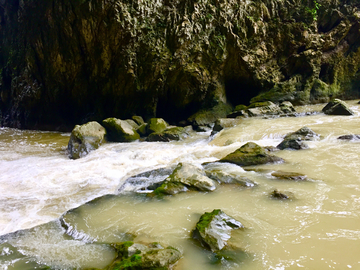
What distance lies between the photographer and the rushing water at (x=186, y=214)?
7.54 ft

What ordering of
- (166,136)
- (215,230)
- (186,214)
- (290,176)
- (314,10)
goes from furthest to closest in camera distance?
(314,10), (166,136), (290,176), (186,214), (215,230)

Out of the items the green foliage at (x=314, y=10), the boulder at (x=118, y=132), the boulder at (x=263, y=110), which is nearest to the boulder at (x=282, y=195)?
the boulder at (x=118, y=132)

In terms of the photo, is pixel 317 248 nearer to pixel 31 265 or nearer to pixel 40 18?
pixel 31 265

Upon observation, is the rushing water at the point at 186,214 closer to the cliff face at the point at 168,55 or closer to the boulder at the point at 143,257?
the boulder at the point at 143,257

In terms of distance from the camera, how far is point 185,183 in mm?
4000

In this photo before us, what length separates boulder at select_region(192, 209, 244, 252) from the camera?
2416mm

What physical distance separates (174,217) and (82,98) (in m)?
13.0

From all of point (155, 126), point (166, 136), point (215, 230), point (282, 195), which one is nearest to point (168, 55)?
point (155, 126)

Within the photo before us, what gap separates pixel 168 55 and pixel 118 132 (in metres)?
5.35

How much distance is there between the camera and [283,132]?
835 centimetres

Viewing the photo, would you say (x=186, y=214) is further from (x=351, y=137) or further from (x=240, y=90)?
(x=240, y=90)

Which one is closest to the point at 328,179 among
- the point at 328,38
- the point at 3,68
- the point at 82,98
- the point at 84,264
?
the point at 84,264

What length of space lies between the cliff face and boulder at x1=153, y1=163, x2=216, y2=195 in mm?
9605

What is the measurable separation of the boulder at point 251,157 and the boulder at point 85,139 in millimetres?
4874
